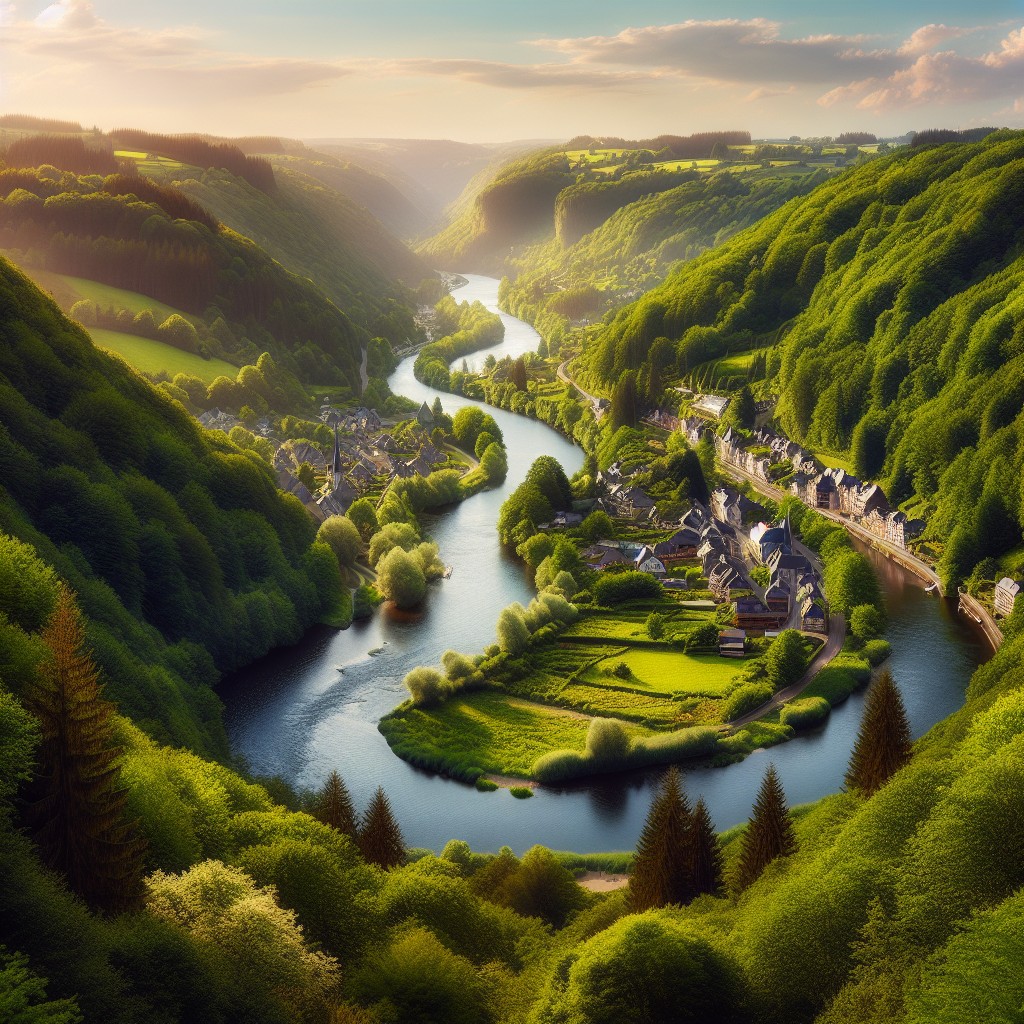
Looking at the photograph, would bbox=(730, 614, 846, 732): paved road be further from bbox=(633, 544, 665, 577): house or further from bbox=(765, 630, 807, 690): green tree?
bbox=(633, 544, 665, 577): house

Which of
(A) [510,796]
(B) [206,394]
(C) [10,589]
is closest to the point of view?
(C) [10,589]

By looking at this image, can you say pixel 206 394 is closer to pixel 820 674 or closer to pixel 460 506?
pixel 460 506

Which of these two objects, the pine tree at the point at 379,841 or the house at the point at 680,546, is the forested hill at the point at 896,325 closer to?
the house at the point at 680,546

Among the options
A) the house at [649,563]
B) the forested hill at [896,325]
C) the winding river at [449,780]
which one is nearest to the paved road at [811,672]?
the winding river at [449,780]

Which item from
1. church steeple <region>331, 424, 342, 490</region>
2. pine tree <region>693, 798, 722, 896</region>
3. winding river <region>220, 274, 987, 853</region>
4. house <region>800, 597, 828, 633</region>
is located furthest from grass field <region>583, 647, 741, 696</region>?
church steeple <region>331, 424, 342, 490</region>

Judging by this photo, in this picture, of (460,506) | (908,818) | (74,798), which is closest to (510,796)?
(908,818)

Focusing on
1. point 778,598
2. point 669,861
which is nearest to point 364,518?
point 778,598

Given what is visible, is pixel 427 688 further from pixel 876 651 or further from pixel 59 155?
pixel 59 155
